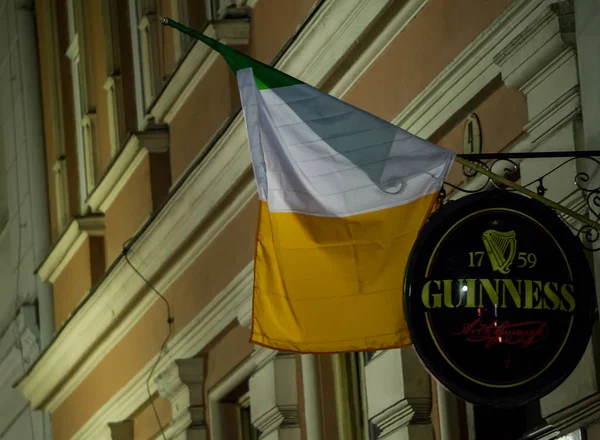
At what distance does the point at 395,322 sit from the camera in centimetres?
861

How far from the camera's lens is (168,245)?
15430 millimetres

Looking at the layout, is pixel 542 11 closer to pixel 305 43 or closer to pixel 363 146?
pixel 363 146

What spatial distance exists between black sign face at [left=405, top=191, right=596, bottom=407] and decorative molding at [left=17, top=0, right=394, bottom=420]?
344cm

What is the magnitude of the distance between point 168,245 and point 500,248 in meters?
7.74

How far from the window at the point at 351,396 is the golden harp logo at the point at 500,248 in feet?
14.9

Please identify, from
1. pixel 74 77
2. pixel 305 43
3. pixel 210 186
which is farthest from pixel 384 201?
pixel 74 77

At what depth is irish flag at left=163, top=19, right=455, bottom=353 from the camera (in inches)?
334

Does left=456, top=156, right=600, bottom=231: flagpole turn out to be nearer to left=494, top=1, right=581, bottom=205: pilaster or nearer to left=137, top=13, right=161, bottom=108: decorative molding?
left=494, top=1, right=581, bottom=205: pilaster

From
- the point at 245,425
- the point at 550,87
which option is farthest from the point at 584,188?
the point at 245,425

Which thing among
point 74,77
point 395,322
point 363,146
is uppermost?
point 74,77

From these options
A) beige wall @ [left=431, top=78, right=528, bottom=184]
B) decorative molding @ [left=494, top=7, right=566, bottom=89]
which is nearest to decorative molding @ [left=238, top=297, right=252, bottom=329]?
beige wall @ [left=431, top=78, right=528, bottom=184]

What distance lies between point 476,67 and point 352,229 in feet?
5.61

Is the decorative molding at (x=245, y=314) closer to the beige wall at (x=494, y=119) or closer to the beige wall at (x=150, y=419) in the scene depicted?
the beige wall at (x=150, y=419)
